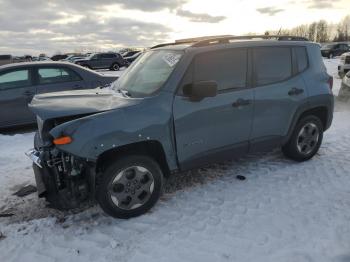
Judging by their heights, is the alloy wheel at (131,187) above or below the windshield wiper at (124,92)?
below

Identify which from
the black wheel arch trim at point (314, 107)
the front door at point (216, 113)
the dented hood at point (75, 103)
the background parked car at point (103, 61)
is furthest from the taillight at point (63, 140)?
the background parked car at point (103, 61)

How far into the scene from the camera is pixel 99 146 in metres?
3.46

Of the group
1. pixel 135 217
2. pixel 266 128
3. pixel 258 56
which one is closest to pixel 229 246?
pixel 135 217

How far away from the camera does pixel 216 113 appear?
4.15m

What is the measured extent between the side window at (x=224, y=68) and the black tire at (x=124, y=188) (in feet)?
3.83

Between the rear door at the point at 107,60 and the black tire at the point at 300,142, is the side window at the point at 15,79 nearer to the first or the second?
the black tire at the point at 300,142

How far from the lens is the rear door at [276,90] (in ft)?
15.0

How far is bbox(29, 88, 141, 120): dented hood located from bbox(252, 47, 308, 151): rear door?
5.69 ft

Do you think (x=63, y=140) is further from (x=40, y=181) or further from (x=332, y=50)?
(x=332, y=50)

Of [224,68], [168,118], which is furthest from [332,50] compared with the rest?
[168,118]

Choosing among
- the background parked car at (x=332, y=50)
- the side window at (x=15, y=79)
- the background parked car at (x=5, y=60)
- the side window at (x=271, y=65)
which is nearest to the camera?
the side window at (x=271, y=65)

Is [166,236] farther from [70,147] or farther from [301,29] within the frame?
[301,29]

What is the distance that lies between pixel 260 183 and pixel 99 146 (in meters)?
2.34

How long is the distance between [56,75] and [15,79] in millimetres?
873
